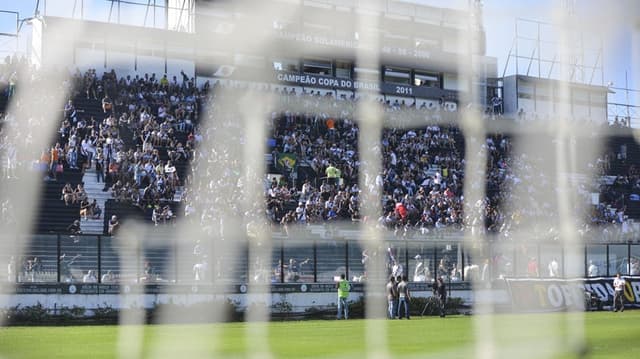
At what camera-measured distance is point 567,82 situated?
14.5ft

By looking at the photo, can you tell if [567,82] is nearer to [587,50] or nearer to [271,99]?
[587,50]

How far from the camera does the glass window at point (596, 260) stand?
23328 millimetres

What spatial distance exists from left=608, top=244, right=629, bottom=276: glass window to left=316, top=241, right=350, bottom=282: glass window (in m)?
7.10

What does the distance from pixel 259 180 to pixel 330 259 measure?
11035mm

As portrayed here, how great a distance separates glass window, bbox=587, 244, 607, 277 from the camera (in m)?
23.3

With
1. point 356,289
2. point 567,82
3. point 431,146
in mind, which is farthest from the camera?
point 356,289

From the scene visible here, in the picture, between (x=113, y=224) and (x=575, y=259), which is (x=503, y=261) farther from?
(x=575, y=259)

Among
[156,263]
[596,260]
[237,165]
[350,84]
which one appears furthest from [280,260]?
[596,260]

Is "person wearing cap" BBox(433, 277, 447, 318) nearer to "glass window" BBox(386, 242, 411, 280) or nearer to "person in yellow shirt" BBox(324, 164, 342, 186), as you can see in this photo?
"glass window" BBox(386, 242, 411, 280)

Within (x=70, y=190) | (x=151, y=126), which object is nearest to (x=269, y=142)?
(x=151, y=126)

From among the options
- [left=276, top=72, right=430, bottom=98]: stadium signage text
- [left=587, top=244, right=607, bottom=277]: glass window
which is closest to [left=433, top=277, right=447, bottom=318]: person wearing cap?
[left=587, top=244, right=607, bottom=277]: glass window

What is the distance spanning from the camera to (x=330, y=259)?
20594mm

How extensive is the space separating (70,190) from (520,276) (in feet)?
33.0

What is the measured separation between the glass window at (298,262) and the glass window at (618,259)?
7.81 metres
